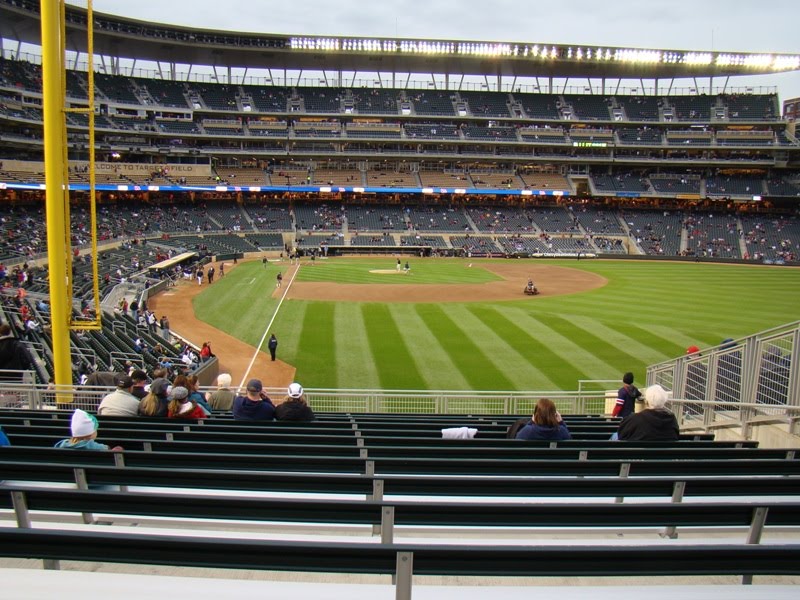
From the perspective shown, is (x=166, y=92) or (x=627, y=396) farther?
(x=166, y=92)

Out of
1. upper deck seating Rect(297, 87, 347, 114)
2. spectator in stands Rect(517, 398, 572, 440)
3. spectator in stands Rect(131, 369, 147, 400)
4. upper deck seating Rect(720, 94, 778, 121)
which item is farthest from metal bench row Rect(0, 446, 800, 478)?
upper deck seating Rect(720, 94, 778, 121)

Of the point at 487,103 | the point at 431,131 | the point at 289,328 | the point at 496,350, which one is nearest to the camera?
the point at 496,350

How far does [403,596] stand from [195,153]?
81173 millimetres

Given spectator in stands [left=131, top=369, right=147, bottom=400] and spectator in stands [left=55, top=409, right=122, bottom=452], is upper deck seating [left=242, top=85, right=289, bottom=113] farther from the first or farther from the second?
spectator in stands [left=55, top=409, right=122, bottom=452]

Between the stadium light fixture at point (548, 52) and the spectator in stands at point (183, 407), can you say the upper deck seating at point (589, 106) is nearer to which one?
the stadium light fixture at point (548, 52)

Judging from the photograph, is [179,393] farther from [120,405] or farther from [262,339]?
[262,339]

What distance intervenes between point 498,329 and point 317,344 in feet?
31.4

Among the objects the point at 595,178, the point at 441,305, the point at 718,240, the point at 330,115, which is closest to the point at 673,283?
the point at 441,305

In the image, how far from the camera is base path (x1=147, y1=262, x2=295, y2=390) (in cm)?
2164

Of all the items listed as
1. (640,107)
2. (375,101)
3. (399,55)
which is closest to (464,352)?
(399,55)

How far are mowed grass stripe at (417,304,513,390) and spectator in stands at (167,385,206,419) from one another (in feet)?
43.2

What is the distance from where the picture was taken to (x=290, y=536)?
4.07 meters

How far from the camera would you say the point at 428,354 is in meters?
24.4

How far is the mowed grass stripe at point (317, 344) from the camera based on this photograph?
21.6 metres
